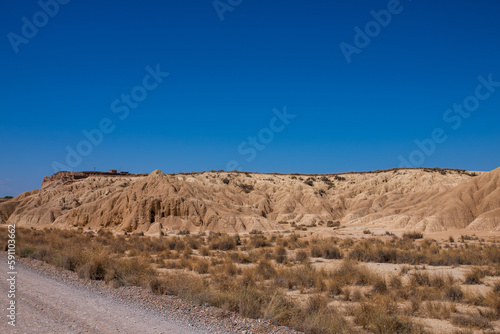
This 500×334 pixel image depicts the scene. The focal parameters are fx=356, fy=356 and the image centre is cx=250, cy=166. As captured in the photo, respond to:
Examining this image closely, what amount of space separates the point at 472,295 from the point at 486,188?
34979 mm

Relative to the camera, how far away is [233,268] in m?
16.1

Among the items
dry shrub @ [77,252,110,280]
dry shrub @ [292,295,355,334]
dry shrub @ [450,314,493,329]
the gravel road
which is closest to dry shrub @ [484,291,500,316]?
dry shrub @ [450,314,493,329]

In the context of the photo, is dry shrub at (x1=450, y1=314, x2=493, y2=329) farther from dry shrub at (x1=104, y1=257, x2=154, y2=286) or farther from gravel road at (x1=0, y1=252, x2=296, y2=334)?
dry shrub at (x1=104, y1=257, x2=154, y2=286)

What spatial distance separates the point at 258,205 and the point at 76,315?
5227 cm

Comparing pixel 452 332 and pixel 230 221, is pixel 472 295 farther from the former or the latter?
pixel 230 221

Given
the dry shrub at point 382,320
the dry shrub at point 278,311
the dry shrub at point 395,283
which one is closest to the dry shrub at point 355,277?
the dry shrub at point 395,283

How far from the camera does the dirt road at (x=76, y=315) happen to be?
8117mm

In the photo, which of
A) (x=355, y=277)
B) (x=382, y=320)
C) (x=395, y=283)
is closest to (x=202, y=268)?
(x=355, y=277)

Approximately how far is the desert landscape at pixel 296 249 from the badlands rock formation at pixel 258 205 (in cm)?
19

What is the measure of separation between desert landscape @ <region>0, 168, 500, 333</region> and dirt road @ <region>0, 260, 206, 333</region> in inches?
57.7

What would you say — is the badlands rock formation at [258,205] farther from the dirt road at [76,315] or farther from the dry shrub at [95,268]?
the dirt road at [76,315]

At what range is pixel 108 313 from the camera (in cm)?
928

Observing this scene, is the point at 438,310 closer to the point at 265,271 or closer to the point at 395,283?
the point at 395,283

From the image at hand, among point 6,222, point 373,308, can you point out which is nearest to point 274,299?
point 373,308
